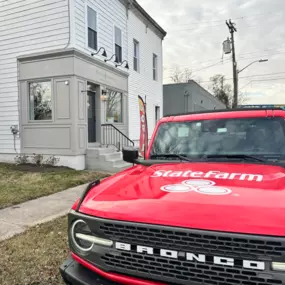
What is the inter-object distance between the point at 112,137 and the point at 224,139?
9.92m

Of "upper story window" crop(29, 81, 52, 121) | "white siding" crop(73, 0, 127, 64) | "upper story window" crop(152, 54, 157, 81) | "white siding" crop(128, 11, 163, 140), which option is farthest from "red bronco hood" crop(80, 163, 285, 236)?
"upper story window" crop(152, 54, 157, 81)

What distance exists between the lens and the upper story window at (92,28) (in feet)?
36.9

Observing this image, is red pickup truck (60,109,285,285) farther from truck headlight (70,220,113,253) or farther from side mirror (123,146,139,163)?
side mirror (123,146,139,163)

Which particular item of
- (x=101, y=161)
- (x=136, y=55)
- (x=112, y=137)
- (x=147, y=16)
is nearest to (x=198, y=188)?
(x=101, y=161)

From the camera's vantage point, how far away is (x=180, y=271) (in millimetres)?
1641

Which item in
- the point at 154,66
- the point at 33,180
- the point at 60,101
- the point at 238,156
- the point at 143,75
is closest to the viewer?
the point at 238,156

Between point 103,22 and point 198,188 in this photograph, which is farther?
point 103,22

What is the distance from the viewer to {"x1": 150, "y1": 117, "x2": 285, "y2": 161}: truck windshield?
2951 millimetres

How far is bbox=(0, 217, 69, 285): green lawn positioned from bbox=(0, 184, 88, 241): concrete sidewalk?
0.30 m

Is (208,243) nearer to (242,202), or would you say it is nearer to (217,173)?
(242,202)

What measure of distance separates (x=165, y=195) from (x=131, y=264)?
47 cm

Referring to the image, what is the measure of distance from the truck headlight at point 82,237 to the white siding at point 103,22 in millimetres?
9267

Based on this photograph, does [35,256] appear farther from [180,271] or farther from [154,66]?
[154,66]

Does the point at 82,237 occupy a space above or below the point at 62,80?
below
